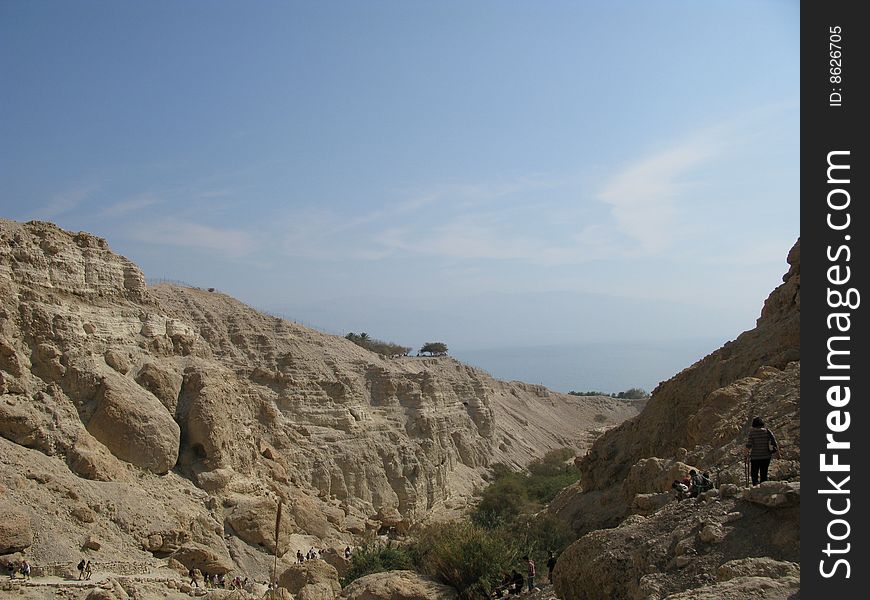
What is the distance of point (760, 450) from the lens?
8758mm

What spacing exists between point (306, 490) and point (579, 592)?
22.0 m

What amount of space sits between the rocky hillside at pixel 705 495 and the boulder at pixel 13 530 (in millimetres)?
12717

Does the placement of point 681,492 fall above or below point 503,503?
above

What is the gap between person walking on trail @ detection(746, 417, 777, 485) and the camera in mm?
8734

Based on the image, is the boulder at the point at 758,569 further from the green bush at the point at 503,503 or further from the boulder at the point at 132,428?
the boulder at the point at 132,428

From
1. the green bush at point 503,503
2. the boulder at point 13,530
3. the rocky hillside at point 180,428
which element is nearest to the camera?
the boulder at point 13,530

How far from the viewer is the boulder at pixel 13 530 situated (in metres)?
16.4

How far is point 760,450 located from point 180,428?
2049 centimetres

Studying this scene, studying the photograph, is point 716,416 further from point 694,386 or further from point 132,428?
point 132,428

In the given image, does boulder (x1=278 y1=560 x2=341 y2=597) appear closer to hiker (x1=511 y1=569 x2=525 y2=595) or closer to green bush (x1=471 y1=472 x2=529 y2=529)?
hiker (x1=511 y1=569 x2=525 y2=595)

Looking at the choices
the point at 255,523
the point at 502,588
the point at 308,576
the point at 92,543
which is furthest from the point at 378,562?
the point at 92,543

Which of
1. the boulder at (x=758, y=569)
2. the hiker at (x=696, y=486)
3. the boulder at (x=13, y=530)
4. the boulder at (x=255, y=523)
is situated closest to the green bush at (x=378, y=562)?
the boulder at (x=255, y=523)

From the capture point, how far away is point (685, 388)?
18203 millimetres

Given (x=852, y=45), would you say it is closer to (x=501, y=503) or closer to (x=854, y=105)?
(x=854, y=105)
